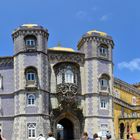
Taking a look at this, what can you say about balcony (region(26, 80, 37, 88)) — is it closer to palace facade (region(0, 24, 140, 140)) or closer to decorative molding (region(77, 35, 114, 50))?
palace facade (region(0, 24, 140, 140))

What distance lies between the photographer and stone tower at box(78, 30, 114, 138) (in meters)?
62.3

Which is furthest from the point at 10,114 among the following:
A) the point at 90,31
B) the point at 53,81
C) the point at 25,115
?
the point at 90,31

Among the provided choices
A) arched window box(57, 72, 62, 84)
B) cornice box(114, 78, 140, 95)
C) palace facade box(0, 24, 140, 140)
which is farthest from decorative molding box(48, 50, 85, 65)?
cornice box(114, 78, 140, 95)

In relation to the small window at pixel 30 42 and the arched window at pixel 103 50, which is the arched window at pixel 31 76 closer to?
the small window at pixel 30 42

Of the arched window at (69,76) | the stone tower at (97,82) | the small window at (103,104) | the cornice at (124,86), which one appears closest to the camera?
the stone tower at (97,82)

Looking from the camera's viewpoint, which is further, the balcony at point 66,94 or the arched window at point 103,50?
the arched window at point 103,50

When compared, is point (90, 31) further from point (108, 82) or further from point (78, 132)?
point (78, 132)

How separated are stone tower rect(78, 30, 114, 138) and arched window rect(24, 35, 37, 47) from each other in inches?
313

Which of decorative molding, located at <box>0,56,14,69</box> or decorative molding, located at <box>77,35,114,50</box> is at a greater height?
decorative molding, located at <box>77,35,114,50</box>

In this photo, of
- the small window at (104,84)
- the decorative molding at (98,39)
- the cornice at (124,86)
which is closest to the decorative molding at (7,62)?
the decorative molding at (98,39)

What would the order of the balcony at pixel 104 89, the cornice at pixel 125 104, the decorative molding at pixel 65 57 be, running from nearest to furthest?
the balcony at pixel 104 89
the decorative molding at pixel 65 57
the cornice at pixel 125 104

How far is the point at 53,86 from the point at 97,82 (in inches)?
251

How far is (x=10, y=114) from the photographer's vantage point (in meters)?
61.4

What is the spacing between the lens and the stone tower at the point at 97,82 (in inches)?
2454
